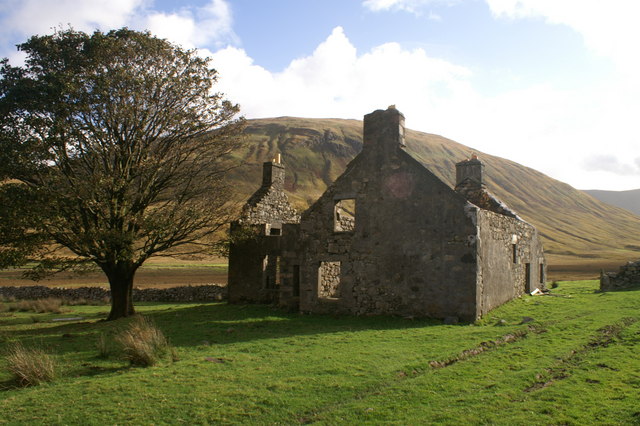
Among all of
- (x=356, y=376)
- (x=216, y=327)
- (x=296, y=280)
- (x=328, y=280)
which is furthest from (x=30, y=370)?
(x=328, y=280)

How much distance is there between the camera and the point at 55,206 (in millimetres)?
15344

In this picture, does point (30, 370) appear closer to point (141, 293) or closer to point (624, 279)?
point (141, 293)

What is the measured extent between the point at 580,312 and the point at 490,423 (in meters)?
12.5

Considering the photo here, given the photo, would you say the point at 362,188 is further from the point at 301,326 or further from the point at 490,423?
the point at 490,423

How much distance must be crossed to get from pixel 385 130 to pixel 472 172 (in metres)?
7.56

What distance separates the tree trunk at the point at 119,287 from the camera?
1839cm

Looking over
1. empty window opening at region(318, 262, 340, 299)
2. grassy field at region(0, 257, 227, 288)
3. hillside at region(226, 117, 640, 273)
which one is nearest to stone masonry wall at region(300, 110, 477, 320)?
empty window opening at region(318, 262, 340, 299)

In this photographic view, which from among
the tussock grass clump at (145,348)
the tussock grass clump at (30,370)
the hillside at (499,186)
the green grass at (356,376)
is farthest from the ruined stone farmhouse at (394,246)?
the hillside at (499,186)

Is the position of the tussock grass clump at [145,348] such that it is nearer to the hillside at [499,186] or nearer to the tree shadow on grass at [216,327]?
the tree shadow on grass at [216,327]

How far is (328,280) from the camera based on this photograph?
20672 mm

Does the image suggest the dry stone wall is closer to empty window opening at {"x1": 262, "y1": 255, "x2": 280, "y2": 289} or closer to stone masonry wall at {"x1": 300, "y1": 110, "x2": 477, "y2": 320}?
stone masonry wall at {"x1": 300, "y1": 110, "x2": 477, "y2": 320}

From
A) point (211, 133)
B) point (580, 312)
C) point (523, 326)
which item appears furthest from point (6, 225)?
point (580, 312)

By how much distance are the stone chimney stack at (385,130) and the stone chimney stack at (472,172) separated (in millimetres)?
6771

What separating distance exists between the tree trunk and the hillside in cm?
9782
